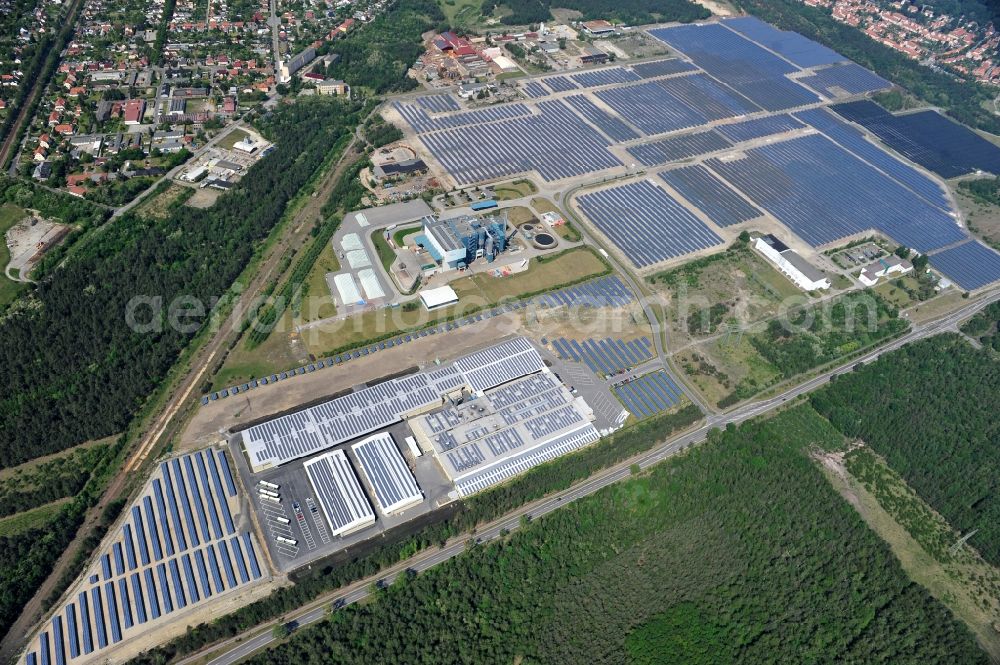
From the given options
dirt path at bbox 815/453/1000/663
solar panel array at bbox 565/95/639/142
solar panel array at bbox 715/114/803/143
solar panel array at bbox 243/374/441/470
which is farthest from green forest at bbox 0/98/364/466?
solar panel array at bbox 715/114/803/143

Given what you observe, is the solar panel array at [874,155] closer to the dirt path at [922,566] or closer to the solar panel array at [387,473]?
the dirt path at [922,566]

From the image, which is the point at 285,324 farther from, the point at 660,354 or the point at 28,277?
the point at 660,354

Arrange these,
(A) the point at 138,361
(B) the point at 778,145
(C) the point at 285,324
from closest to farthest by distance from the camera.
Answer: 1. (A) the point at 138,361
2. (C) the point at 285,324
3. (B) the point at 778,145

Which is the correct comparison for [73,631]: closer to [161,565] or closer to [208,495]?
[161,565]

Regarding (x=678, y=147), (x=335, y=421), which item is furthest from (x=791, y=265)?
(x=335, y=421)

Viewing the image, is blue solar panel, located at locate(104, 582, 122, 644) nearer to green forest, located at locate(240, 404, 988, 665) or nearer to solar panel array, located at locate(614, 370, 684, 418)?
green forest, located at locate(240, 404, 988, 665)

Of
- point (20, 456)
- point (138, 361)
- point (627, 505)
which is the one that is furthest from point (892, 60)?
point (20, 456)
